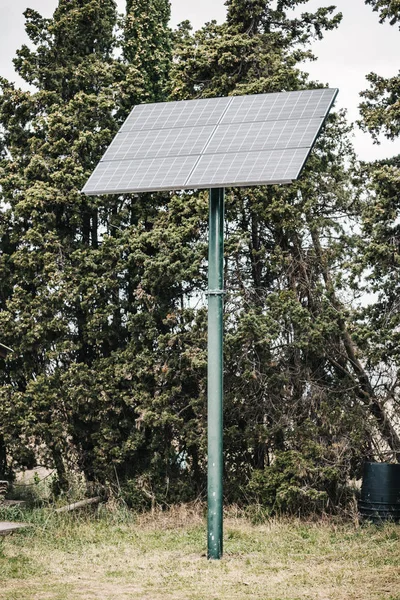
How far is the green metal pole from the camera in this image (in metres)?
9.98

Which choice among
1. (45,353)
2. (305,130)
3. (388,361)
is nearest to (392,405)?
(388,361)

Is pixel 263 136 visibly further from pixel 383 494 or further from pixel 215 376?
pixel 383 494

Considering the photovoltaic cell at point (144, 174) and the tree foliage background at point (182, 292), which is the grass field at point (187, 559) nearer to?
the tree foliage background at point (182, 292)

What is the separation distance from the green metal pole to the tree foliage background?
2510 millimetres

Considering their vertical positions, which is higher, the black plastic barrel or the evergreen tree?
the evergreen tree

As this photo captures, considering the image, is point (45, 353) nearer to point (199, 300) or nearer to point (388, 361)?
point (199, 300)

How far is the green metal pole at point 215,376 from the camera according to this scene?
9.98 m

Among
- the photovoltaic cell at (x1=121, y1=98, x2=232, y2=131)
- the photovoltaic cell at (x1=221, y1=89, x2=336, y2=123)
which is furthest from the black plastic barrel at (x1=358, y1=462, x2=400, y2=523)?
the photovoltaic cell at (x1=121, y1=98, x2=232, y2=131)

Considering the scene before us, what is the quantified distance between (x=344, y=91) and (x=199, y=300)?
14.4 ft

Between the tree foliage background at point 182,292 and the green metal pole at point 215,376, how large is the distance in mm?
2510

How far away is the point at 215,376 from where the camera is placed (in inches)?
393

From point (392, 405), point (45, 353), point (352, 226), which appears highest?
point (352, 226)

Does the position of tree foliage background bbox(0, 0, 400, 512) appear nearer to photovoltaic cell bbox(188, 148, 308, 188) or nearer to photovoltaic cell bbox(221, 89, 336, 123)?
photovoltaic cell bbox(221, 89, 336, 123)

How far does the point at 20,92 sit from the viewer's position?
47.4ft
